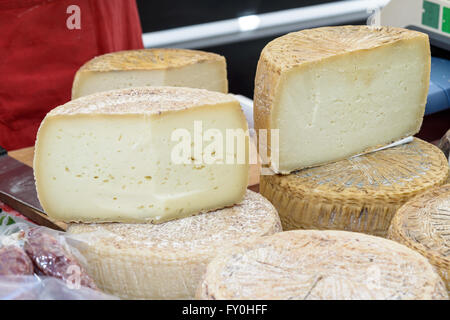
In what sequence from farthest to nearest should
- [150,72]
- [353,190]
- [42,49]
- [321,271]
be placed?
1. [42,49]
2. [150,72]
3. [353,190]
4. [321,271]

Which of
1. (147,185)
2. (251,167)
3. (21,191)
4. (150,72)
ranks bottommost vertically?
(251,167)

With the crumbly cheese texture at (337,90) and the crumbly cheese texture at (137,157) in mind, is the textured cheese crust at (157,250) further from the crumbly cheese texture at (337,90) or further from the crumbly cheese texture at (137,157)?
the crumbly cheese texture at (337,90)

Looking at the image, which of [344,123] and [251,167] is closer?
[344,123]

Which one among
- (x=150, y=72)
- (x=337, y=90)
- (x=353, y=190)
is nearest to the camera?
(x=353, y=190)

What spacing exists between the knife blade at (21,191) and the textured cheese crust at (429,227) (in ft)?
2.97

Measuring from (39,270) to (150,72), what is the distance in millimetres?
1173

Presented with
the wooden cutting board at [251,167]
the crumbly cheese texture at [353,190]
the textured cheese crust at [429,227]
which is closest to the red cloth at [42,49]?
the wooden cutting board at [251,167]

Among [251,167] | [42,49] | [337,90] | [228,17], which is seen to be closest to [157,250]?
[337,90]

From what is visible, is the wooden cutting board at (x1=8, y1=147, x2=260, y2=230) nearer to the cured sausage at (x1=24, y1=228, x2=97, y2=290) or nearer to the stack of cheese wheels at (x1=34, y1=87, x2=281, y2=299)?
the stack of cheese wheels at (x1=34, y1=87, x2=281, y2=299)

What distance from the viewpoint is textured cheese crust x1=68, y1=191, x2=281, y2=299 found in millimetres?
1506

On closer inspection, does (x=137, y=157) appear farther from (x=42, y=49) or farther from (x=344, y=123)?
(x=42, y=49)

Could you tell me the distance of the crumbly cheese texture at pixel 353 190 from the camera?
5.87 feet

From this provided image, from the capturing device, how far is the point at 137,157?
1.61 meters

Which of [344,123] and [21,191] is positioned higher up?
[344,123]
